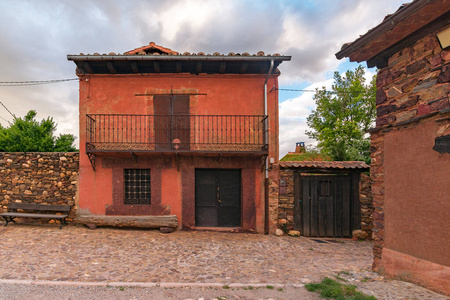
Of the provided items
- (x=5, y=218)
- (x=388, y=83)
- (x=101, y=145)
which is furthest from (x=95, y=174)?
(x=388, y=83)

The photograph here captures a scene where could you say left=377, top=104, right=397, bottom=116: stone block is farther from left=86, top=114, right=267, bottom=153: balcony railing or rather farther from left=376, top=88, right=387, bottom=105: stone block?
left=86, top=114, right=267, bottom=153: balcony railing

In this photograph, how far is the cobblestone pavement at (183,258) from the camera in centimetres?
414

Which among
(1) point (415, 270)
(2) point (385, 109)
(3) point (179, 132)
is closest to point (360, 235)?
(1) point (415, 270)

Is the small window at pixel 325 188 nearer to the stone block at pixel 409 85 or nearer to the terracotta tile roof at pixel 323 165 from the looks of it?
the terracotta tile roof at pixel 323 165

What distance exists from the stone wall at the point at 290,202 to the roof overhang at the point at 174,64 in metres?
3.64

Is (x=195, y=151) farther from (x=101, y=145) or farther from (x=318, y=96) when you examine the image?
(x=318, y=96)

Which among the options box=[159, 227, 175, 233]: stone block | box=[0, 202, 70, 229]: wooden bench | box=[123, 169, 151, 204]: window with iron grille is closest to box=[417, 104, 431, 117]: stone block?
box=[159, 227, 175, 233]: stone block

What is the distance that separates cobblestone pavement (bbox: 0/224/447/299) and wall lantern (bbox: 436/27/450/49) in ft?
11.3

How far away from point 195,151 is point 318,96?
1789 centimetres

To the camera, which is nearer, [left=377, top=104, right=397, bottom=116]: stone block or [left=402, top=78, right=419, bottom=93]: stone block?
[left=402, top=78, right=419, bottom=93]: stone block

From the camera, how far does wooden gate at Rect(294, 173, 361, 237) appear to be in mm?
7762

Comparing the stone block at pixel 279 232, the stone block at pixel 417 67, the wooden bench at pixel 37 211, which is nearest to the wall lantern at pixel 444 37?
the stone block at pixel 417 67

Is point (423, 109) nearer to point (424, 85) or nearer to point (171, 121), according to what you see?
point (424, 85)

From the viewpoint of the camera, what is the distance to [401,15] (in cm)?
337
